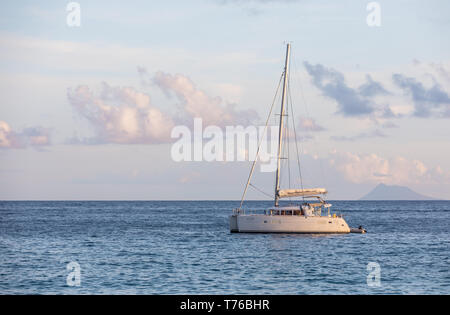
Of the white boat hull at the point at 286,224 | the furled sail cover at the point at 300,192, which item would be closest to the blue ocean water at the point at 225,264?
the white boat hull at the point at 286,224

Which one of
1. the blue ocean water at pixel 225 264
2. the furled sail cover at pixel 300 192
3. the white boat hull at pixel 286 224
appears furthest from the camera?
the furled sail cover at pixel 300 192

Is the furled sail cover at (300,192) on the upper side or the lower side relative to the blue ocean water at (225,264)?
upper

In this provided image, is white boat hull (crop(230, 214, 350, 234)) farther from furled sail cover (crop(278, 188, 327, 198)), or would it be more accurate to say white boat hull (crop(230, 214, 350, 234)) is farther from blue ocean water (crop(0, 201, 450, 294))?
furled sail cover (crop(278, 188, 327, 198))

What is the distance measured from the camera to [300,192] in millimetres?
71375

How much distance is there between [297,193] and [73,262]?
29.0 m

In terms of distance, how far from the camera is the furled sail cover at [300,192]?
2785 inches

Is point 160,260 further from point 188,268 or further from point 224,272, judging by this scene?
point 224,272

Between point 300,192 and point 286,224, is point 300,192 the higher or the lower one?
the higher one

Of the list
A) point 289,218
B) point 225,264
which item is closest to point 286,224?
point 289,218

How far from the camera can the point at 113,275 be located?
43.9m

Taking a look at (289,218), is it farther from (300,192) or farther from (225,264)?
(225,264)

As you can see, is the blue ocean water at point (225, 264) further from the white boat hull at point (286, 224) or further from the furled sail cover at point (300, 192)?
the furled sail cover at point (300, 192)

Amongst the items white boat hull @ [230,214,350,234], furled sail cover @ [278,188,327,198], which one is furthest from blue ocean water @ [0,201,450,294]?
furled sail cover @ [278,188,327,198]
